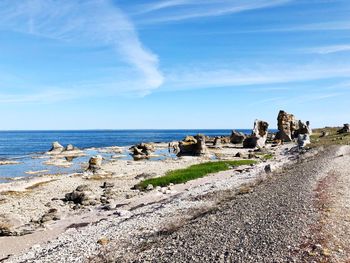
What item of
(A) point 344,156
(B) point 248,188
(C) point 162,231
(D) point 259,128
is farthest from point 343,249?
(D) point 259,128

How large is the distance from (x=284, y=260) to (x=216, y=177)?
1390 inches

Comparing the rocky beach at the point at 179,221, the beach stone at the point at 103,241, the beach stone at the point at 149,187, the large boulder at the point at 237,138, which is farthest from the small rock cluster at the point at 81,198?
the large boulder at the point at 237,138

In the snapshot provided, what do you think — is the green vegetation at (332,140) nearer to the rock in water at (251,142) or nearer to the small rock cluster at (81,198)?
the rock in water at (251,142)

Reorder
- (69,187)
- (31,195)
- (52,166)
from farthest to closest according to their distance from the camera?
(52,166), (69,187), (31,195)

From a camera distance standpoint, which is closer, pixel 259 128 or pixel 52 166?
pixel 52 166

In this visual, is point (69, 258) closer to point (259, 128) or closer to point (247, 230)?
point (247, 230)

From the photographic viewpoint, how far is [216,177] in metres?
51.5

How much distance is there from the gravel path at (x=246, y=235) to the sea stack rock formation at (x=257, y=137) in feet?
269

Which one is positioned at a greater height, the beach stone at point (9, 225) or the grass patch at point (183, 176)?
the grass patch at point (183, 176)

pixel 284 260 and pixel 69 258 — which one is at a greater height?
pixel 284 260

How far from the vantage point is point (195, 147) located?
91438 mm

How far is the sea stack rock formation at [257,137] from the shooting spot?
109438mm

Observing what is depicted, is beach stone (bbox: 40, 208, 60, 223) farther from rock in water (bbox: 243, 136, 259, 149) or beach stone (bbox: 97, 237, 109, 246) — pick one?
rock in water (bbox: 243, 136, 259, 149)

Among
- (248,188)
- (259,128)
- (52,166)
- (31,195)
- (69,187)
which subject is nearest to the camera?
(248,188)
